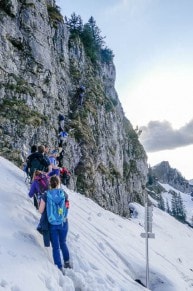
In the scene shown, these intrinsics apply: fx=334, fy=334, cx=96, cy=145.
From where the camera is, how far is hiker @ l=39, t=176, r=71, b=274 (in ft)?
27.0

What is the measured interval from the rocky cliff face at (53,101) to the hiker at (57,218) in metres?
16.4

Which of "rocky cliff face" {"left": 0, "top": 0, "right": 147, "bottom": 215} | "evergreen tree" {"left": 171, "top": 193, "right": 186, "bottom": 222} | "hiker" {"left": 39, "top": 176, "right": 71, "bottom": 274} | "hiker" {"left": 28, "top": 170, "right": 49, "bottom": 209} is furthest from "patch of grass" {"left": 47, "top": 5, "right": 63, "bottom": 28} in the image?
"evergreen tree" {"left": 171, "top": 193, "right": 186, "bottom": 222}

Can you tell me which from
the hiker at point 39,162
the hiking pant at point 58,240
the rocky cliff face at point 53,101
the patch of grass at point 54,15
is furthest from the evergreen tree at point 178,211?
the hiking pant at point 58,240

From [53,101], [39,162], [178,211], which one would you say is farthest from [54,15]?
[178,211]

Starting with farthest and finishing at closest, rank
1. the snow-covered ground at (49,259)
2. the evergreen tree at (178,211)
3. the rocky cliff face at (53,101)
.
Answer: the evergreen tree at (178,211) → the rocky cliff face at (53,101) → the snow-covered ground at (49,259)

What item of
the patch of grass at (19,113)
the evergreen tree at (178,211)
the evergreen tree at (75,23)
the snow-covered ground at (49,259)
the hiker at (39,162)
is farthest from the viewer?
the evergreen tree at (178,211)

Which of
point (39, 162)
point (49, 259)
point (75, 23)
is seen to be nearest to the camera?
point (49, 259)

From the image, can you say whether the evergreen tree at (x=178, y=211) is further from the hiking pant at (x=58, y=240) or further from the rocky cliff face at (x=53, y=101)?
the hiking pant at (x=58, y=240)

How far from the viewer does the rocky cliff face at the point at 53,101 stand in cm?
2788

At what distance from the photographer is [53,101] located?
35625 mm

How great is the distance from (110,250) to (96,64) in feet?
168

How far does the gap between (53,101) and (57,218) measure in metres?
28.3

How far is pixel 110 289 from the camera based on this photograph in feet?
29.1

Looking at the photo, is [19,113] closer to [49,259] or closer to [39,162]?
[39,162]
